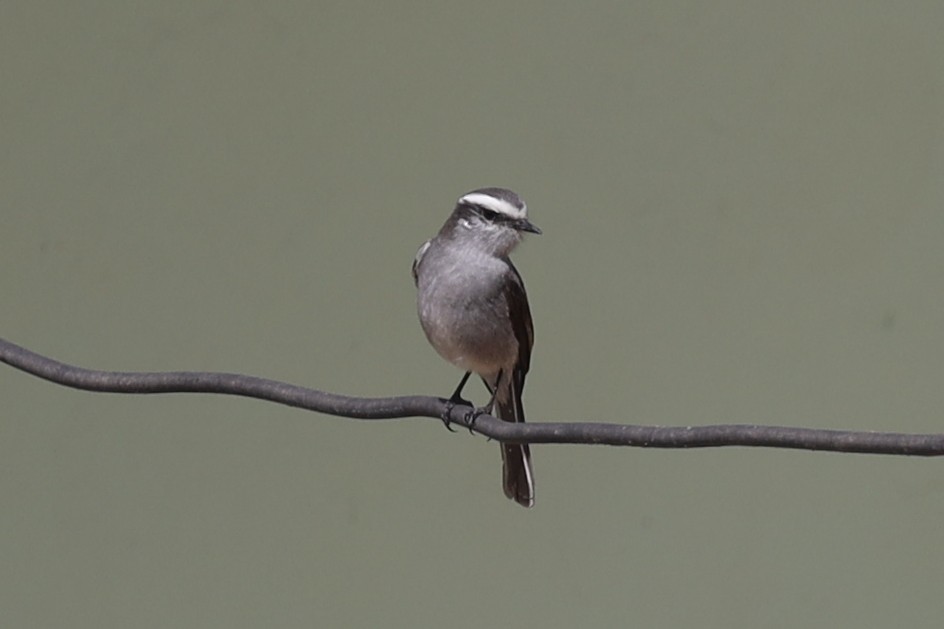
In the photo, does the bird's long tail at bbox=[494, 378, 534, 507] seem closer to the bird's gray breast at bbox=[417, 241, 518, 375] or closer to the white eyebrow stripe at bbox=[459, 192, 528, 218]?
the bird's gray breast at bbox=[417, 241, 518, 375]

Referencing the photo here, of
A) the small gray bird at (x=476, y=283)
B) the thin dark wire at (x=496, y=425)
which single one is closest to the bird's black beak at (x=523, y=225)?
the small gray bird at (x=476, y=283)

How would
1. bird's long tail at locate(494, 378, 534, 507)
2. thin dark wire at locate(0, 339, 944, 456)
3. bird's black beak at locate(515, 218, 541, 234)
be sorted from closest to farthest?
thin dark wire at locate(0, 339, 944, 456)
bird's black beak at locate(515, 218, 541, 234)
bird's long tail at locate(494, 378, 534, 507)

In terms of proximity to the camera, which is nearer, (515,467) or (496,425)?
(496,425)

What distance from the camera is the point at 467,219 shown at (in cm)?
205

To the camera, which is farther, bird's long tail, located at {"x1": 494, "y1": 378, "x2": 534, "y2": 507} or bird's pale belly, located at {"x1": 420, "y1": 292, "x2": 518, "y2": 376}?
bird's long tail, located at {"x1": 494, "y1": 378, "x2": 534, "y2": 507}

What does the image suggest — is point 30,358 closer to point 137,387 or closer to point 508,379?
point 137,387

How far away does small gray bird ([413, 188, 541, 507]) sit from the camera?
2.03m

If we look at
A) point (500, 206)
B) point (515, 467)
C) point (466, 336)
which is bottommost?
point (515, 467)

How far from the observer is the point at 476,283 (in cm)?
205

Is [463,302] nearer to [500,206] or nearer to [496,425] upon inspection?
[500,206]

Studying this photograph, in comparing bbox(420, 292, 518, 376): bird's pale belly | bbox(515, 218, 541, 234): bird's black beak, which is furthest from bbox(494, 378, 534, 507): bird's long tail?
bbox(515, 218, 541, 234): bird's black beak

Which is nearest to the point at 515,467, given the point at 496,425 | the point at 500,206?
the point at 500,206

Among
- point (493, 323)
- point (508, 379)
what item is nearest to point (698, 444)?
point (493, 323)

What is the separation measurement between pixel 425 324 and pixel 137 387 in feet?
1.86
